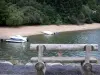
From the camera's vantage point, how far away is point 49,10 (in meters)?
65.1

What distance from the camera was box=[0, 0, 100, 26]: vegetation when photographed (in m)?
53.4

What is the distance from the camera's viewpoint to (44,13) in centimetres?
6412

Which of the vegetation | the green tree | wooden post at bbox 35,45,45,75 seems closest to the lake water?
wooden post at bbox 35,45,45,75

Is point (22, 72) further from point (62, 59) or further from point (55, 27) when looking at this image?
point (55, 27)

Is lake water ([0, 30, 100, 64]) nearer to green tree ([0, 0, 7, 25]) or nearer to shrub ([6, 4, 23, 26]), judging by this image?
shrub ([6, 4, 23, 26])

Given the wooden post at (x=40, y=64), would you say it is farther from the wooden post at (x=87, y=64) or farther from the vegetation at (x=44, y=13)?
the vegetation at (x=44, y=13)

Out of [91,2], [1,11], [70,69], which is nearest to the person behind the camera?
[70,69]

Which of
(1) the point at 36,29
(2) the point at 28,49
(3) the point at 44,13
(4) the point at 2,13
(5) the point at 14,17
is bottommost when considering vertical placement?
(1) the point at 36,29

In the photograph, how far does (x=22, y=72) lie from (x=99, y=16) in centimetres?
7107

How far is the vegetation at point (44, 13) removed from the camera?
175 ft

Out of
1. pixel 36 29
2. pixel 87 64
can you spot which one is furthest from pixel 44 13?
pixel 87 64

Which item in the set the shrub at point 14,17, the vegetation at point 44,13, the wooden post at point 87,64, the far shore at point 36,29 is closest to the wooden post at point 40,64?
the wooden post at point 87,64

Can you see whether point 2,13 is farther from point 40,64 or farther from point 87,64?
point 87,64

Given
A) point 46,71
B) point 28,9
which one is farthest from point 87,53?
point 28,9
